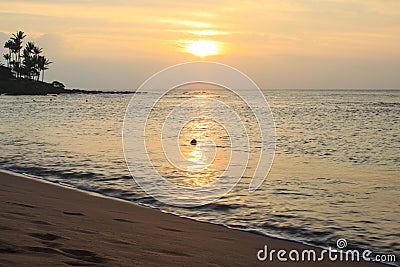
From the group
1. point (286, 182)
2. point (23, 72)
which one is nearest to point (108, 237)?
point (286, 182)

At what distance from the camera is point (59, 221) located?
7066mm

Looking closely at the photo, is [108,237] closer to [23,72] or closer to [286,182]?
[286,182]

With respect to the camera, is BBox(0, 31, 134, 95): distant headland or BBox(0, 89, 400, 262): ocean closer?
BBox(0, 89, 400, 262): ocean

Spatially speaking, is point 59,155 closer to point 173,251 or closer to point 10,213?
point 10,213

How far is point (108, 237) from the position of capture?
21.1ft

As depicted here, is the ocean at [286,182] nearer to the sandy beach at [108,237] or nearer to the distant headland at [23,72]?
the sandy beach at [108,237]

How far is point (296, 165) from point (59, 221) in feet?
35.7

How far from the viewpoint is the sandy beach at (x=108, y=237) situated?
5.18 m

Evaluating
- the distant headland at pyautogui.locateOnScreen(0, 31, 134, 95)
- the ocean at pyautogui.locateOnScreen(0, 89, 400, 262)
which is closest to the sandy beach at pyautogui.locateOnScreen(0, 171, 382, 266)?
the ocean at pyautogui.locateOnScreen(0, 89, 400, 262)

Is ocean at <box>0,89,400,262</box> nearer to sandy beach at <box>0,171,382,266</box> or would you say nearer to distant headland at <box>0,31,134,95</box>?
sandy beach at <box>0,171,382,266</box>

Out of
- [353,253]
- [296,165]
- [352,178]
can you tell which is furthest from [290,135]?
[353,253]

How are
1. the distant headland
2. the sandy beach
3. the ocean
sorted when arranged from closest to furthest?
the sandy beach
the ocean
the distant headland

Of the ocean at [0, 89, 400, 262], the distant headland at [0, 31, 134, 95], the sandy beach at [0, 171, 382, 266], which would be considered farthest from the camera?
the distant headland at [0, 31, 134, 95]

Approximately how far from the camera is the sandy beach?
518 centimetres
